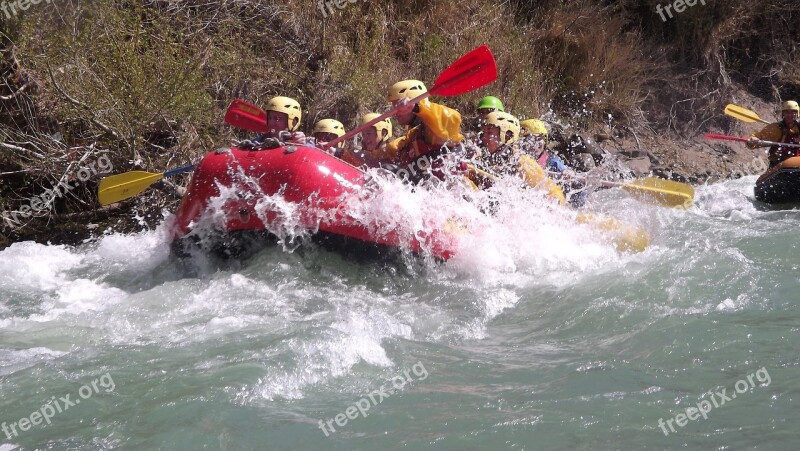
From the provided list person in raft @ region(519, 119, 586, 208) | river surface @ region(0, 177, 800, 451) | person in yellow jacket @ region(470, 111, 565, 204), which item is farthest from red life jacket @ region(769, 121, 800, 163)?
person in yellow jacket @ region(470, 111, 565, 204)

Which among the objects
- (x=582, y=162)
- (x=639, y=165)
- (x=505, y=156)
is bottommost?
(x=639, y=165)

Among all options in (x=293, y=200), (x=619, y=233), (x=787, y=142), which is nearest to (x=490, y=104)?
(x=619, y=233)

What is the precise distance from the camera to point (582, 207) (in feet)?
24.2

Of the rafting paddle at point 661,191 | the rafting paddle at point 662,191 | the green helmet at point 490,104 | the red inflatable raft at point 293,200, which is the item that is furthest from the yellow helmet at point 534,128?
the red inflatable raft at point 293,200

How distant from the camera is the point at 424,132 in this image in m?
6.05

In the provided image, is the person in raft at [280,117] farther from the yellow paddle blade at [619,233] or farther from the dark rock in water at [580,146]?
the dark rock in water at [580,146]

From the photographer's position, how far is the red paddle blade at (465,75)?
5.79 metres

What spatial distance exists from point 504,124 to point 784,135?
15.1 feet

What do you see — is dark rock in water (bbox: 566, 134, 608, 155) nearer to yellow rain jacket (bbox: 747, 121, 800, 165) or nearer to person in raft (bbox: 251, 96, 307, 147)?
yellow rain jacket (bbox: 747, 121, 800, 165)

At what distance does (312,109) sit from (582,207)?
3.21m

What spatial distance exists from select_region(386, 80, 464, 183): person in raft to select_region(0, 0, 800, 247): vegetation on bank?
2.40 metres

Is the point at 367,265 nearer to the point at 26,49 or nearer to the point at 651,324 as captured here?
the point at 651,324

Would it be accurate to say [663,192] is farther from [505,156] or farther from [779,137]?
[779,137]

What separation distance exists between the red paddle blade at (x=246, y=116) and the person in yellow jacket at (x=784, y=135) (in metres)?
5.64
